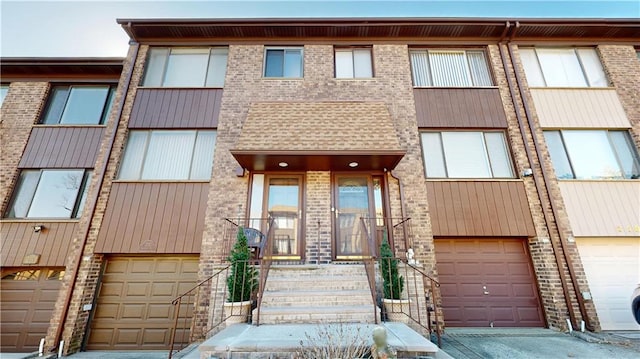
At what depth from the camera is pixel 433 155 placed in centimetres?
739

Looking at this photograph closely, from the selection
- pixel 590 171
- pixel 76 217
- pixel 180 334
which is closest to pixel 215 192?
pixel 180 334

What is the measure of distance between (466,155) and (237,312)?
6965 millimetres

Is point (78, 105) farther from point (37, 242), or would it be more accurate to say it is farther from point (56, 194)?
point (37, 242)

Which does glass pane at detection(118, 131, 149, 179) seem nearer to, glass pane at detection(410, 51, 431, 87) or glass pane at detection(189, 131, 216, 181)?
glass pane at detection(189, 131, 216, 181)

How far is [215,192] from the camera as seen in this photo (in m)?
6.82

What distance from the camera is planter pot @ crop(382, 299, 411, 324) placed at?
184 inches

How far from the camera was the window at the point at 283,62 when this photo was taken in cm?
836

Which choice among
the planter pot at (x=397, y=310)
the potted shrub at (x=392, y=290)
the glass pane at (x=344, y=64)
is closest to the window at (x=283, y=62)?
the glass pane at (x=344, y=64)

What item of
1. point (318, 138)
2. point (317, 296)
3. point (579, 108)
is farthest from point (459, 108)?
point (317, 296)

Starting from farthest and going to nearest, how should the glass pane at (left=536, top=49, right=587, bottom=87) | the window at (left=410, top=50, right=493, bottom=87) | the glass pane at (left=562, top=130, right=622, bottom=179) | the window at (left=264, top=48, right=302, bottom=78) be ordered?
the window at (left=264, top=48, right=302, bottom=78)
the window at (left=410, top=50, right=493, bottom=87)
the glass pane at (left=536, top=49, right=587, bottom=87)
the glass pane at (left=562, top=130, right=622, bottom=179)

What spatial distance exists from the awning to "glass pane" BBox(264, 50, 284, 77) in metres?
1.67

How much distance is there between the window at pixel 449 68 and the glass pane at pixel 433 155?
1.80 m

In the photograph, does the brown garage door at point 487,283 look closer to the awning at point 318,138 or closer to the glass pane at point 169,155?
the awning at point 318,138

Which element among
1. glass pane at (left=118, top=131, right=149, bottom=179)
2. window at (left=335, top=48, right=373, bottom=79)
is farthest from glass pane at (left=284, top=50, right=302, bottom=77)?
glass pane at (left=118, top=131, right=149, bottom=179)
